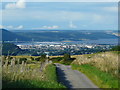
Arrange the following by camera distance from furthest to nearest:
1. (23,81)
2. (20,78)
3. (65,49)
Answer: (65,49) < (20,78) < (23,81)

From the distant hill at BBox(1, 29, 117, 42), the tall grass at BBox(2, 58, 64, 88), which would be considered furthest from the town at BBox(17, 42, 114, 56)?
the tall grass at BBox(2, 58, 64, 88)

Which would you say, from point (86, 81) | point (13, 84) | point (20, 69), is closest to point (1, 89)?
point (13, 84)

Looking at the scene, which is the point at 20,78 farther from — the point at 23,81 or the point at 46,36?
the point at 46,36

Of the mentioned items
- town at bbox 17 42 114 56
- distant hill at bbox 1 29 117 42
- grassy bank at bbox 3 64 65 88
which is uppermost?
grassy bank at bbox 3 64 65 88

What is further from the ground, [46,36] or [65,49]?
[46,36]

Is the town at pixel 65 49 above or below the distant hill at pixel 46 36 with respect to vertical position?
below

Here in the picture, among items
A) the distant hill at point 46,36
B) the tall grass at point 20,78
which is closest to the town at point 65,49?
the distant hill at point 46,36

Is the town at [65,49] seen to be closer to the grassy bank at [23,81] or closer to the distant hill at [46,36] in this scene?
the distant hill at [46,36]

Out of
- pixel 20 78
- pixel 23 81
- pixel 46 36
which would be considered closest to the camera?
pixel 23 81

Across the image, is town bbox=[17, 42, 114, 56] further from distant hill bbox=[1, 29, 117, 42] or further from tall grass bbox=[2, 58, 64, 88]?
tall grass bbox=[2, 58, 64, 88]

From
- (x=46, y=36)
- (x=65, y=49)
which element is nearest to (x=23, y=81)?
(x=65, y=49)

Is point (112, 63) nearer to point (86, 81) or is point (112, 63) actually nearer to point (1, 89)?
point (86, 81)

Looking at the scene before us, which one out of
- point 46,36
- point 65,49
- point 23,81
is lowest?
point 65,49

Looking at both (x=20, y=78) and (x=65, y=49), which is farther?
(x=65, y=49)
